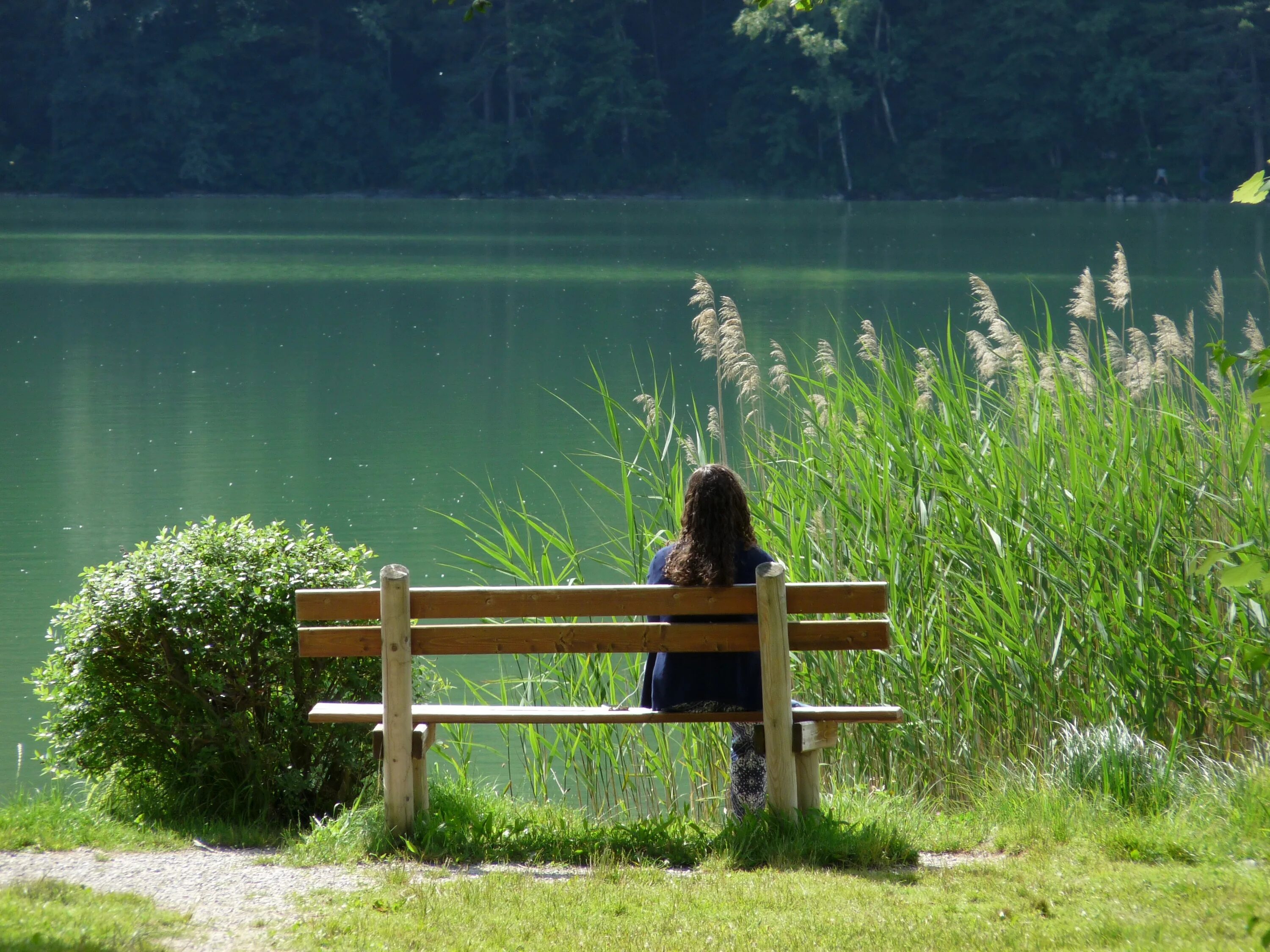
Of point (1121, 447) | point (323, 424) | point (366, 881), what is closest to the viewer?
point (366, 881)

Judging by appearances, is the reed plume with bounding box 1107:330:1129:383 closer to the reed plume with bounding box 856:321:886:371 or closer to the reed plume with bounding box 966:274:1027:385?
the reed plume with bounding box 966:274:1027:385

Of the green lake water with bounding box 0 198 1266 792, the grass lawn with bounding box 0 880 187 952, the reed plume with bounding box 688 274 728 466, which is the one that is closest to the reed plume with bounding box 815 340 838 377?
the reed plume with bounding box 688 274 728 466

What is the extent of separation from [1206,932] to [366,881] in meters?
1.79

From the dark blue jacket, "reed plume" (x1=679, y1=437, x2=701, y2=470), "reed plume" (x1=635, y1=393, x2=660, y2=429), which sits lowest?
the dark blue jacket

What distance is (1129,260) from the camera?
1209 inches

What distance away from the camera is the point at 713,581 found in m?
3.81

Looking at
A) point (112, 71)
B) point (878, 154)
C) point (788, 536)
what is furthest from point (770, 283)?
point (112, 71)

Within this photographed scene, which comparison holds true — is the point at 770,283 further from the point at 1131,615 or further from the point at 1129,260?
the point at 1131,615

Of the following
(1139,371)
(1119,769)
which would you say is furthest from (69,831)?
(1139,371)

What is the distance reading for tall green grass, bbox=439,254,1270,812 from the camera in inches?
190

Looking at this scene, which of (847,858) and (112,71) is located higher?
(112,71)

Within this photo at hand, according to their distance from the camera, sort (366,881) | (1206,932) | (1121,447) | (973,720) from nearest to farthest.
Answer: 1. (1206,932)
2. (366,881)
3. (973,720)
4. (1121,447)

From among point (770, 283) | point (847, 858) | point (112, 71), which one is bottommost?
Result: point (847, 858)

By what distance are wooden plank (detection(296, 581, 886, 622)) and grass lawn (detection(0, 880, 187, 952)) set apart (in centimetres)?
79
